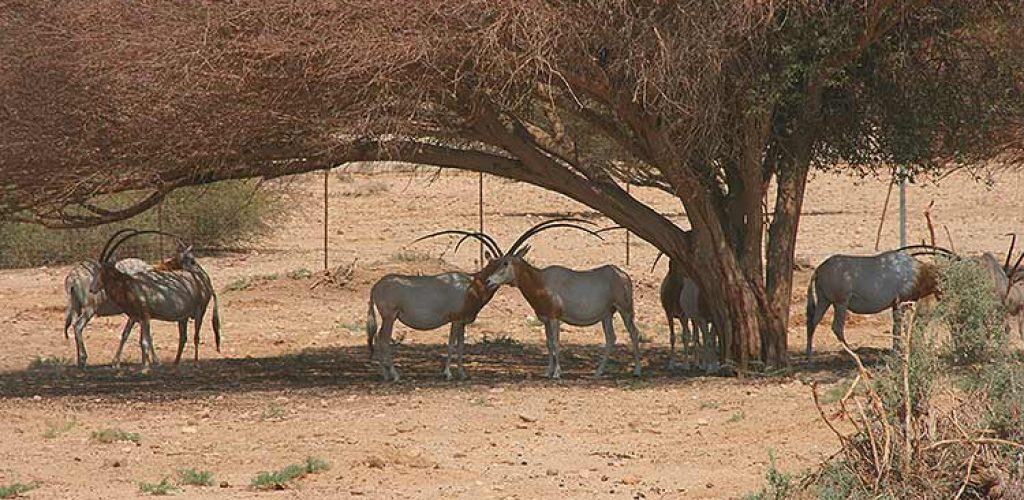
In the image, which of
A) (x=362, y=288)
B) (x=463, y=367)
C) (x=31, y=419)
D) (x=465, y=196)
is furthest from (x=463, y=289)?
(x=465, y=196)

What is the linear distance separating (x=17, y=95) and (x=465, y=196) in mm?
30199

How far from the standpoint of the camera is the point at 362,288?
1112 inches

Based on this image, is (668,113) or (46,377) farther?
(46,377)

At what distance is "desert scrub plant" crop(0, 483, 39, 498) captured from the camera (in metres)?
12.3

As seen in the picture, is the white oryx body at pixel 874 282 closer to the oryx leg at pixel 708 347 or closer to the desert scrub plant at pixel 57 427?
the oryx leg at pixel 708 347

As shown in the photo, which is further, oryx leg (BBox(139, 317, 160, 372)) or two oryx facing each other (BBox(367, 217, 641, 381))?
oryx leg (BBox(139, 317, 160, 372))

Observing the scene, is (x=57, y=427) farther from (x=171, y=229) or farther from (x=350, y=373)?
(x=171, y=229)

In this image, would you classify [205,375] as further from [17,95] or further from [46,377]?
[17,95]

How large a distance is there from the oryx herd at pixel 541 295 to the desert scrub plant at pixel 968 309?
154cm

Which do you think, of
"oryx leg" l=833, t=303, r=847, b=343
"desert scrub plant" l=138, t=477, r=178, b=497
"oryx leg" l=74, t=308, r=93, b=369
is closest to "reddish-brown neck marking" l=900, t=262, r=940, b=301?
"oryx leg" l=833, t=303, r=847, b=343

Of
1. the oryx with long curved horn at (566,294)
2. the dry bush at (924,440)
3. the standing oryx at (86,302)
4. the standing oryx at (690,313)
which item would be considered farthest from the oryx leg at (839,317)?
the dry bush at (924,440)

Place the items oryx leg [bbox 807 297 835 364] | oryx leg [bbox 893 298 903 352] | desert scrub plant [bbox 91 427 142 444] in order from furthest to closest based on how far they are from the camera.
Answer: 1. oryx leg [bbox 807 297 835 364]
2. desert scrub plant [bbox 91 427 142 444]
3. oryx leg [bbox 893 298 903 352]

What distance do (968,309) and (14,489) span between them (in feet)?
28.1

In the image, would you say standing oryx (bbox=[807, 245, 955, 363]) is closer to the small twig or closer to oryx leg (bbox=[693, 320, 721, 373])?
oryx leg (bbox=[693, 320, 721, 373])
